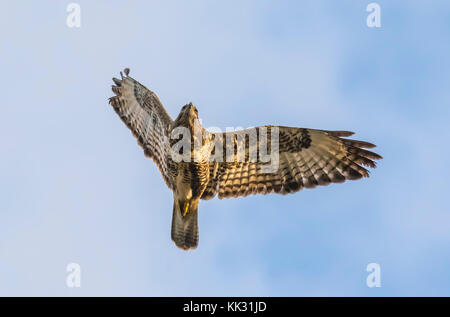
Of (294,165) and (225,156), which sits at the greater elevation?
(225,156)

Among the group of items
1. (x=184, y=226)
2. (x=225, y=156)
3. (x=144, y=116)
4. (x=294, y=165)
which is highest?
(x=144, y=116)

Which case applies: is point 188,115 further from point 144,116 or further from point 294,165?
point 294,165

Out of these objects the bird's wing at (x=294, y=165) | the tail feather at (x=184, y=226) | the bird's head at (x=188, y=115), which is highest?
the bird's head at (x=188, y=115)

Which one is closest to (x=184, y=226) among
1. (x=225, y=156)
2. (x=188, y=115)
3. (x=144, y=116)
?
(x=225, y=156)

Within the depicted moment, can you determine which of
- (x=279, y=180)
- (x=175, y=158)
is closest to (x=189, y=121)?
(x=175, y=158)

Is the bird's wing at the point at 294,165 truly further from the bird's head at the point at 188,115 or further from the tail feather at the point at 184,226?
the bird's head at the point at 188,115

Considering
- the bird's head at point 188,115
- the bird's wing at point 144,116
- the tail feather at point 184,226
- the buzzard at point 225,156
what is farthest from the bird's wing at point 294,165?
the bird's wing at point 144,116

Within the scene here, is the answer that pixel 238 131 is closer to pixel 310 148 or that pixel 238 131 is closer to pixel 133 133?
pixel 310 148
